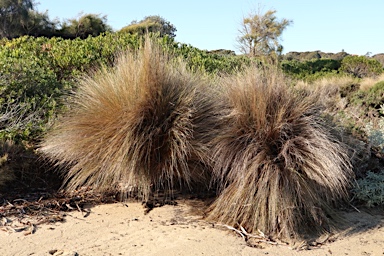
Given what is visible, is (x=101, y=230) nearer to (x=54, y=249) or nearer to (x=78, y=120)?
(x=54, y=249)

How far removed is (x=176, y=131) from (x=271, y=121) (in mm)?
923

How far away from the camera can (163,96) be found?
4082 mm

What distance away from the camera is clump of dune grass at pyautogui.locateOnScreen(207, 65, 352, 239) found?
3678 mm

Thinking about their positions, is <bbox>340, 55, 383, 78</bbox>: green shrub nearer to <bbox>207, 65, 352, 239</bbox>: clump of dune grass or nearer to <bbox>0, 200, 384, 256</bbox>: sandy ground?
<bbox>207, 65, 352, 239</bbox>: clump of dune grass

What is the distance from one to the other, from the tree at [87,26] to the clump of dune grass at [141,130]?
13.5 m

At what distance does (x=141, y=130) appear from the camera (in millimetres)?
3953

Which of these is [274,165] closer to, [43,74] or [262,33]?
[43,74]

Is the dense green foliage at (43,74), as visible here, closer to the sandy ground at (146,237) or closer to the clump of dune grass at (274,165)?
the clump of dune grass at (274,165)

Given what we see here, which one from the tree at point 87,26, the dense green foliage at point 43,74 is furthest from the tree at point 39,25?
the dense green foliage at point 43,74

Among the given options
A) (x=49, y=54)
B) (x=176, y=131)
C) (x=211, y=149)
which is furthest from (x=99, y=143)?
(x=49, y=54)

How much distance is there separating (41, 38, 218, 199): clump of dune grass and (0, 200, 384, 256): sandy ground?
1.12 feet

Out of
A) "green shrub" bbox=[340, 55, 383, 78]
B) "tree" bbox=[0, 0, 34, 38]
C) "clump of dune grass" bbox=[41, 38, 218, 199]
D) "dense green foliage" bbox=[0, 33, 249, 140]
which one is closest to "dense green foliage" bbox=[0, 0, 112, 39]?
"tree" bbox=[0, 0, 34, 38]

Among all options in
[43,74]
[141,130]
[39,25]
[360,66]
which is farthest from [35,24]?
[141,130]

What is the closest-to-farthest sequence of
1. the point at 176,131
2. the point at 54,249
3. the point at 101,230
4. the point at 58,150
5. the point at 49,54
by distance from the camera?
the point at 54,249, the point at 101,230, the point at 176,131, the point at 58,150, the point at 49,54
